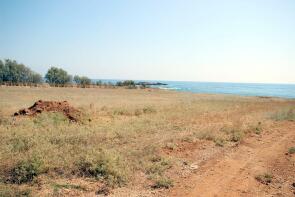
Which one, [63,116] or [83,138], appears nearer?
[83,138]

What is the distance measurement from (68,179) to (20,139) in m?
5.29

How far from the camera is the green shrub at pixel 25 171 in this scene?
30.0 ft

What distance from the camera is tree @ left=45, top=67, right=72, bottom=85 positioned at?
332 ft

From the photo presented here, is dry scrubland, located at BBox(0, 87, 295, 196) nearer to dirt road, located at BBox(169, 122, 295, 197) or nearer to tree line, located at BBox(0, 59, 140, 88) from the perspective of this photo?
dirt road, located at BBox(169, 122, 295, 197)

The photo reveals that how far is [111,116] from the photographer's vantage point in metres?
24.1

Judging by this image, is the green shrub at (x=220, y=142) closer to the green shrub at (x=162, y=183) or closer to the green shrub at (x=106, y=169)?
the green shrub at (x=106, y=169)

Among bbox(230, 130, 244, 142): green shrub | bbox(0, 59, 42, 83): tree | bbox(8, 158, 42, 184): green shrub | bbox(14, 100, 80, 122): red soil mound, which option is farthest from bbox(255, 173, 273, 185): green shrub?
bbox(0, 59, 42, 83): tree

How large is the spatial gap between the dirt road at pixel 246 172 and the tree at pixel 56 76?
300 feet

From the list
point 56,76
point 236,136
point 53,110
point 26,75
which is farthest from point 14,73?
point 236,136

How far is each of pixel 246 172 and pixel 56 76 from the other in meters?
96.6

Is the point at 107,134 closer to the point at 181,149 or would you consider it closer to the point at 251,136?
the point at 181,149

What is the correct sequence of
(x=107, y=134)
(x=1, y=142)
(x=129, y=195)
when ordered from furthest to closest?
1. (x=107, y=134)
2. (x=1, y=142)
3. (x=129, y=195)

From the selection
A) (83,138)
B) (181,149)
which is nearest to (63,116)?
(83,138)

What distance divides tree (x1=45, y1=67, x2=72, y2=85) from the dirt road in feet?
300
